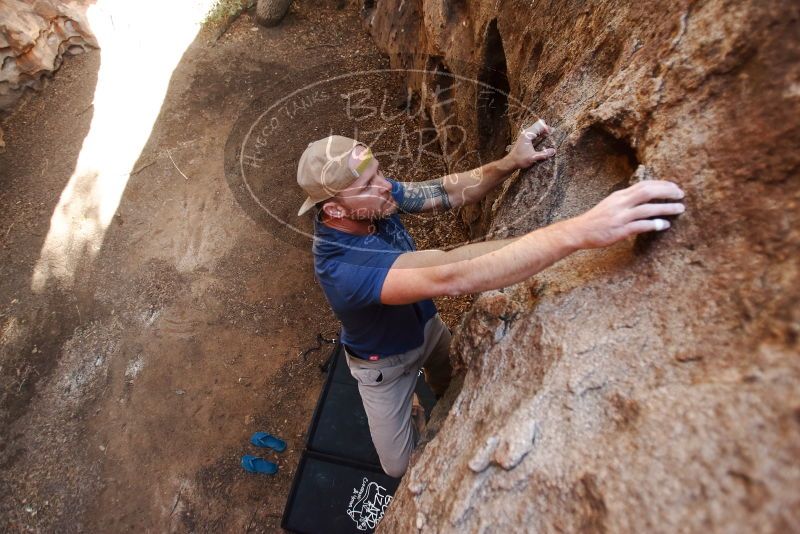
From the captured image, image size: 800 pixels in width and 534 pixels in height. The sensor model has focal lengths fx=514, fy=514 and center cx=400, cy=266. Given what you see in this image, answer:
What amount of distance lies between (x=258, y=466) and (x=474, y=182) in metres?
2.61

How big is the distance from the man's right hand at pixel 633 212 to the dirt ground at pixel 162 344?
2.64 m

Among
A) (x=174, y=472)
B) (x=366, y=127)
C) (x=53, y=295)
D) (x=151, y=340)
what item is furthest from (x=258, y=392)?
(x=366, y=127)

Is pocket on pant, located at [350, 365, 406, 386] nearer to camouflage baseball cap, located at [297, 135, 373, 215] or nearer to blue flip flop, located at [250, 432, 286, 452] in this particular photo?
camouflage baseball cap, located at [297, 135, 373, 215]

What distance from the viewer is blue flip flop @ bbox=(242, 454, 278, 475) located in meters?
3.71


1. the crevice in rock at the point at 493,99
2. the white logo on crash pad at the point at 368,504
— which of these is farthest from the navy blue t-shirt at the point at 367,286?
the crevice in rock at the point at 493,99

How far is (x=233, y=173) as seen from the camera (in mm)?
5633

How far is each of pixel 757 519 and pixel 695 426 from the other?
0.71ft

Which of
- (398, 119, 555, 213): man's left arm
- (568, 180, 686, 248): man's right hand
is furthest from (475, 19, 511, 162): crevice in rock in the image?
(568, 180, 686, 248): man's right hand

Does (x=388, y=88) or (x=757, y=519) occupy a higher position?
(x=757, y=519)

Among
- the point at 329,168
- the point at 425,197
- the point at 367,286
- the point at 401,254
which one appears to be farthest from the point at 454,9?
the point at 367,286

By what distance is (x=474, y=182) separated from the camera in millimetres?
2525

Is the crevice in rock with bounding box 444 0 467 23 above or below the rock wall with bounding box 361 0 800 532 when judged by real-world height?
below

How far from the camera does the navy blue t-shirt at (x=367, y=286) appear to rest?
203 centimetres

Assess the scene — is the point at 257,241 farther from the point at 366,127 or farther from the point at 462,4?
the point at 462,4
